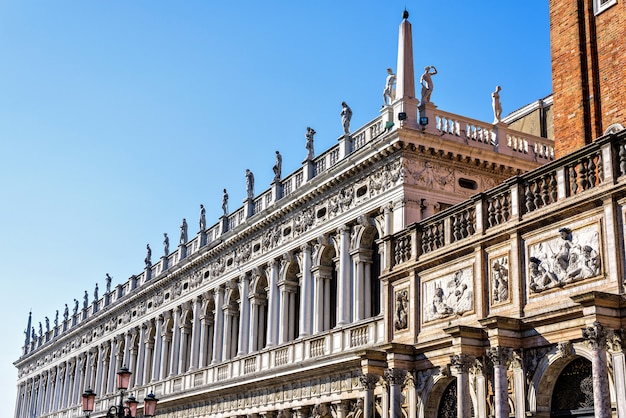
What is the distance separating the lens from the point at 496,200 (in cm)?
1784

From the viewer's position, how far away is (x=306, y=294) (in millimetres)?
28578

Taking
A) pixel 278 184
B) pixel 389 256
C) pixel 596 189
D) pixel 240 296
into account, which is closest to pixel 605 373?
pixel 596 189

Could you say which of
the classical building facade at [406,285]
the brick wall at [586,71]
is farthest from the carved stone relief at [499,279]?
the brick wall at [586,71]

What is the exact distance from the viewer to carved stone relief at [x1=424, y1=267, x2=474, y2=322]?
18.3 meters

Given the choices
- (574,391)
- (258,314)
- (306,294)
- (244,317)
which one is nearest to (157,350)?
(244,317)

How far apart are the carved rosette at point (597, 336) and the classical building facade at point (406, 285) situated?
0.03 m

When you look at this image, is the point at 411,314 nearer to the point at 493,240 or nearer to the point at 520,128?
the point at 493,240

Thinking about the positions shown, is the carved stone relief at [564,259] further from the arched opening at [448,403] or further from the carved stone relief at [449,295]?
the arched opening at [448,403]

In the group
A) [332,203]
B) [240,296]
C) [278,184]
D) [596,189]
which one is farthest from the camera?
[240,296]

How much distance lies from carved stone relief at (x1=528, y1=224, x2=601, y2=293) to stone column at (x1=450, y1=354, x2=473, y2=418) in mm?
1953

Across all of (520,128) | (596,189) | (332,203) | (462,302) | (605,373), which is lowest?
(605,373)

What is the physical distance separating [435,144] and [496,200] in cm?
711

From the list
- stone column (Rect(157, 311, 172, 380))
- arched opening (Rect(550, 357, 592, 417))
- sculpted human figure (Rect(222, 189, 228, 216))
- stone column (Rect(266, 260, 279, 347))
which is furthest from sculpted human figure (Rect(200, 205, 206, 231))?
arched opening (Rect(550, 357, 592, 417))

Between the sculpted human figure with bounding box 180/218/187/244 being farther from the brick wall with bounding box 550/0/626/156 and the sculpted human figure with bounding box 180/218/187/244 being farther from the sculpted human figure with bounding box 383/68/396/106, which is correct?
the brick wall with bounding box 550/0/626/156
